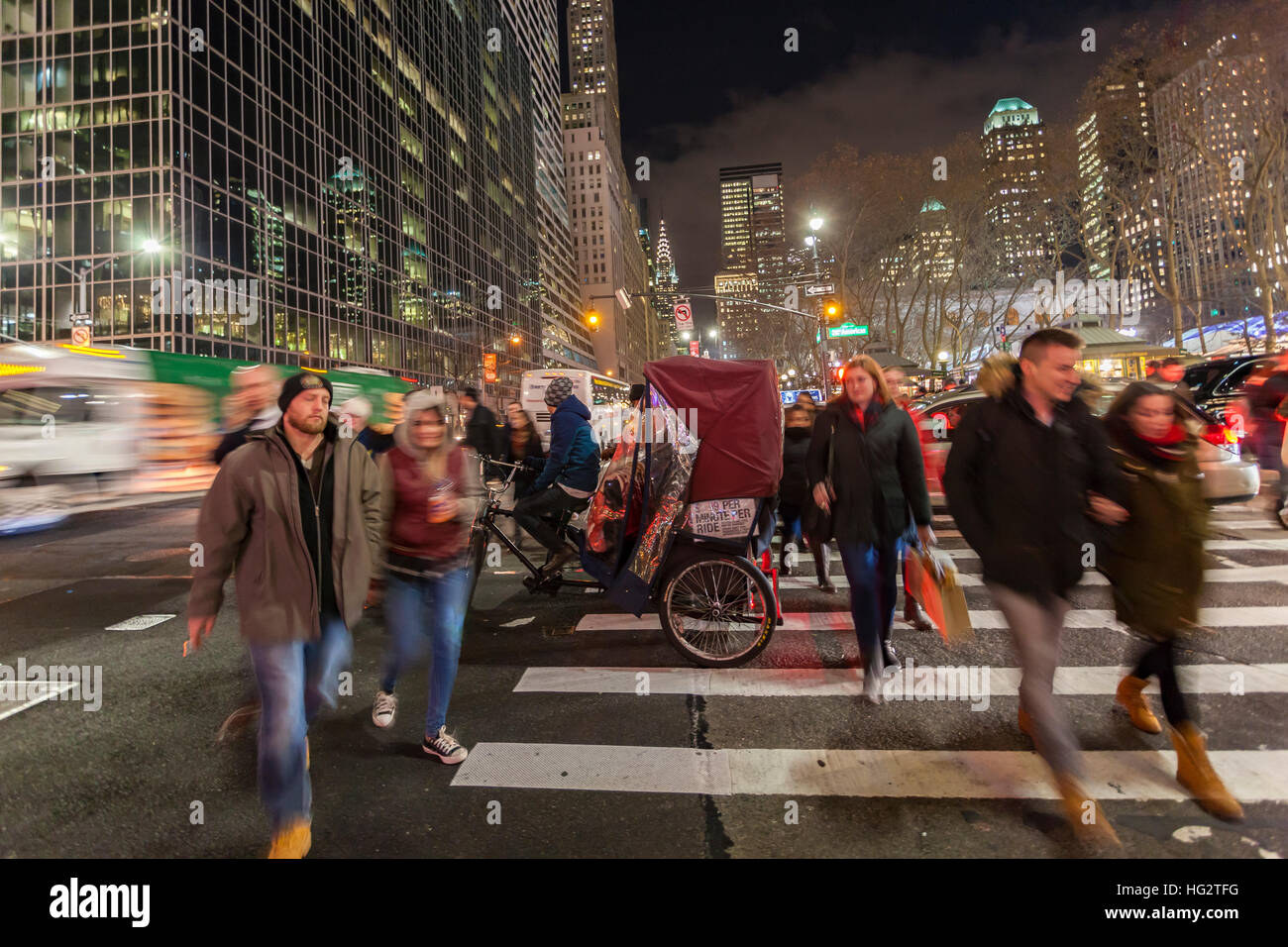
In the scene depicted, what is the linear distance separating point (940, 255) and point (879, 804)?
3862 cm

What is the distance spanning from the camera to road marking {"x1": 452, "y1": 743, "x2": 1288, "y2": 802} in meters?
3.18

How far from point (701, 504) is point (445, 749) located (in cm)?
231

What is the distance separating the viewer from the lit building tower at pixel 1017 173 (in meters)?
29.5

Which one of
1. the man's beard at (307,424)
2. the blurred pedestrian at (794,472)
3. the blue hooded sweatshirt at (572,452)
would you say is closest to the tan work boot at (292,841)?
the man's beard at (307,424)

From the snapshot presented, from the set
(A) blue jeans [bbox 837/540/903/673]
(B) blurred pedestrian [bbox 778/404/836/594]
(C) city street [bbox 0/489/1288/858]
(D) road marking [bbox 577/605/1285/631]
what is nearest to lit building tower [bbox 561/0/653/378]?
(B) blurred pedestrian [bbox 778/404/836/594]

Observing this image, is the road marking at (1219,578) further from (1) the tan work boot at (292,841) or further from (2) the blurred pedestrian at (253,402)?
(2) the blurred pedestrian at (253,402)

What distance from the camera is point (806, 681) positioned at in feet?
15.1

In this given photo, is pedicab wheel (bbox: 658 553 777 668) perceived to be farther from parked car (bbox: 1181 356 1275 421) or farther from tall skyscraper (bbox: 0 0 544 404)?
tall skyscraper (bbox: 0 0 544 404)

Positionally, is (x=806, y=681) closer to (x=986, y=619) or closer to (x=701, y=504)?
(x=701, y=504)

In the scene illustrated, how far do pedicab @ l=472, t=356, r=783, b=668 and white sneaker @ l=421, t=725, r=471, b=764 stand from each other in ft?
5.07

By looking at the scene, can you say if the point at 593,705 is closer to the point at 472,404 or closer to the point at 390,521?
the point at 390,521

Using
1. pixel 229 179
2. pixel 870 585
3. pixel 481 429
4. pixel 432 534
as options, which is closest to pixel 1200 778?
pixel 870 585
